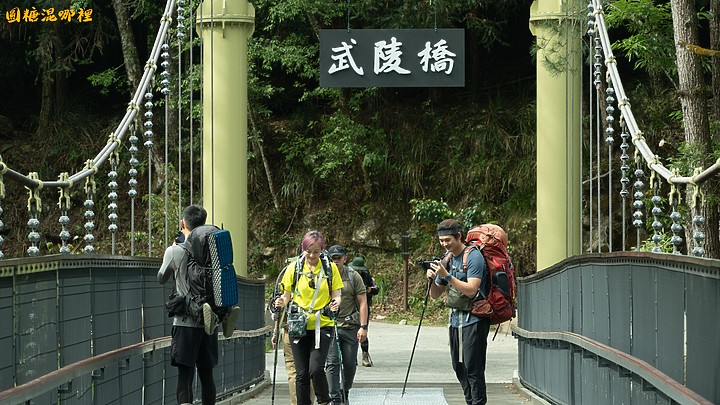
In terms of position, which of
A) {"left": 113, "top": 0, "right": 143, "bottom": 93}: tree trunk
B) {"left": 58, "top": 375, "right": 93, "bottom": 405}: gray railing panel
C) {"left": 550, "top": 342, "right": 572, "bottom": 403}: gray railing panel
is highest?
{"left": 113, "top": 0, "right": 143, "bottom": 93}: tree trunk

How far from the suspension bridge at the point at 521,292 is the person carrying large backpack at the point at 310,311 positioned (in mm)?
951

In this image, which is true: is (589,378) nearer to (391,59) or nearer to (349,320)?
(349,320)

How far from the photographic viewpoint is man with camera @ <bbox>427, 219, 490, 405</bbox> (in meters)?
5.76

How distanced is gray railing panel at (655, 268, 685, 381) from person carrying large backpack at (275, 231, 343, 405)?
2.61 m

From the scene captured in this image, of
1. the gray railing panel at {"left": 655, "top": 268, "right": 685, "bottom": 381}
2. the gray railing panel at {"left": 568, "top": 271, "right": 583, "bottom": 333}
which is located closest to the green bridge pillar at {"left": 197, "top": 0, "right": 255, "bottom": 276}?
the gray railing panel at {"left": 568, "top": 271, "right": 583, "bottom": 333}

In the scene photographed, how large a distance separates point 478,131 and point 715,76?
1029 centimetres

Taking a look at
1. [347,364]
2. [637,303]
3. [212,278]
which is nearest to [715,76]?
[347,364]

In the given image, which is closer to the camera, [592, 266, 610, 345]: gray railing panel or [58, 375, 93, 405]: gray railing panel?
[58, 375, 93, 405]: gray railing panel

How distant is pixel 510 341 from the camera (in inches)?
625

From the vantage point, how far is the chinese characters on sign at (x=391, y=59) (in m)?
9.34

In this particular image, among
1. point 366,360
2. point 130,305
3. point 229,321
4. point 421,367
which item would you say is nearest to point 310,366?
point 229,321

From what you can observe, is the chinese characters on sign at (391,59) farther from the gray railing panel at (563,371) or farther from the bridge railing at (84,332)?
the bridge railing at (84,332)

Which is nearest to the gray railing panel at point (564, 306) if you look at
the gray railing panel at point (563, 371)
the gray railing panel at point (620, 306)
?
the gray railing panel at point (563, 371)

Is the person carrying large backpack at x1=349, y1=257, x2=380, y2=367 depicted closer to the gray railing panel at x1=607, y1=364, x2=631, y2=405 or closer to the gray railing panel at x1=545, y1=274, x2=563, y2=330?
the gray railing panel at x1=545, y1=274, x2=563, y2=330
